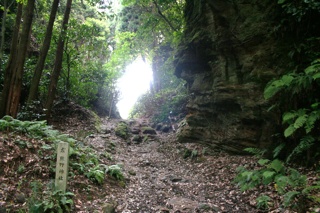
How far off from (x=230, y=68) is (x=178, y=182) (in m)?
4.83

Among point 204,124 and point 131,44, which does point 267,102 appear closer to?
point 204,124

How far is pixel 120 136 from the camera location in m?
14.1

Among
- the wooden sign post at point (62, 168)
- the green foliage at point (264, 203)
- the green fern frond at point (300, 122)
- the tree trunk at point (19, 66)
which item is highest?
the tree trunk at point (19, 66)

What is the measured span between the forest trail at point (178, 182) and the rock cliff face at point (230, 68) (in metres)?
0.92

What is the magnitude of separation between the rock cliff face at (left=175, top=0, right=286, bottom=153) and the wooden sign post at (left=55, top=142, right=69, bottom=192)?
233 inches

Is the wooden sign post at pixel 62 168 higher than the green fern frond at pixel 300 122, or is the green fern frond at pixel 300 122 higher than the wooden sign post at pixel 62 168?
the green fern frond at pixel 300 122

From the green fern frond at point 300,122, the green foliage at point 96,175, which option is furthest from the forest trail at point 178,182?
the green fern frond at point 300,122

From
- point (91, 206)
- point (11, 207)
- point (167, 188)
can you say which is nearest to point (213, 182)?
point (167, 188)

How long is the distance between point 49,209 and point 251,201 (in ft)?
13.6

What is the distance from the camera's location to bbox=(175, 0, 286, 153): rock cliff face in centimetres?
756

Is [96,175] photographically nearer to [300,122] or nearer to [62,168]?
[62,168]

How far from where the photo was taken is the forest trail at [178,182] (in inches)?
205

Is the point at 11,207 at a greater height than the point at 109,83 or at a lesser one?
lesser

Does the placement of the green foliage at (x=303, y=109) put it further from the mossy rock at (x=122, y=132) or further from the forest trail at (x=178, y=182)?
the mossy rock at (x=122, y=132)
